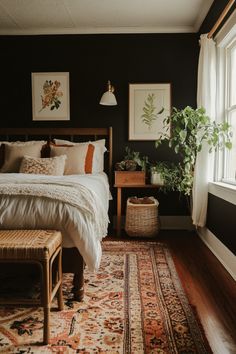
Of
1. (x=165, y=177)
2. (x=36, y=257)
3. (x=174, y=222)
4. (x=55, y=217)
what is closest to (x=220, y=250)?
(x=165, y=177)

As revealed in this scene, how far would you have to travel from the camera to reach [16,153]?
3518 millimetres

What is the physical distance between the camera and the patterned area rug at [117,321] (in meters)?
1.50

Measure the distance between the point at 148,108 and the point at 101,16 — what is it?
1209 mm

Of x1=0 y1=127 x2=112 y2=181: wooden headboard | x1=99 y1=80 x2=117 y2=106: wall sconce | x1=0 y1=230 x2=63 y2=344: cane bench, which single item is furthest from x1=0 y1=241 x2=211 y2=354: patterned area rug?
x1=99 y1=80 x2=117 y2=106: wall sconce

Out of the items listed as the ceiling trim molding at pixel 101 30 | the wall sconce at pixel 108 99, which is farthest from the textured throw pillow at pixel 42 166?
the ceiling trim molding at pixel 101 30

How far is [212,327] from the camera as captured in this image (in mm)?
1668

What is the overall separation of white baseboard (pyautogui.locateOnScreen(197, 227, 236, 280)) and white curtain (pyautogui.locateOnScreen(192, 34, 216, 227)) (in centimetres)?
16

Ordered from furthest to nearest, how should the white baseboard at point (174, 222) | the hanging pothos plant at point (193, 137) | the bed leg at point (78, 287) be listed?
the white baseboard at point (174, 222), the hanging pothos plant at point (193, 137), the bed leg at point (78, 287)

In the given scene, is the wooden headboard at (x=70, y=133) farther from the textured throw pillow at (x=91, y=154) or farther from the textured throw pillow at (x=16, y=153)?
the textured throw pillow at (x=16, y=153)

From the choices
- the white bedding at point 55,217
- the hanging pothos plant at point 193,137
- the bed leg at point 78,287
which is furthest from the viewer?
the hanging pothos plant at point 193,137

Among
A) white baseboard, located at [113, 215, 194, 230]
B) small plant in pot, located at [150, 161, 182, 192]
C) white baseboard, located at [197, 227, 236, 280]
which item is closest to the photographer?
white baseboard, located at [197, 227, 236, 280]

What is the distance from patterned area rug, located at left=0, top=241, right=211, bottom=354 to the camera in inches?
59.1

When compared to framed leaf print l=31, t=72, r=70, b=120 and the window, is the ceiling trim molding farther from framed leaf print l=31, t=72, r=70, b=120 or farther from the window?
the window

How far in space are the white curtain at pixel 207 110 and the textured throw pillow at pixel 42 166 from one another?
145 cm
